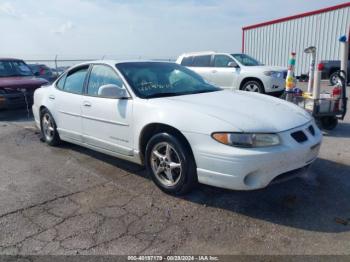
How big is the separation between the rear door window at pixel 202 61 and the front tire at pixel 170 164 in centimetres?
772

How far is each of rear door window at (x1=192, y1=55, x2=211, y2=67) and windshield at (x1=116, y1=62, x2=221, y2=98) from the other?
6.29 m

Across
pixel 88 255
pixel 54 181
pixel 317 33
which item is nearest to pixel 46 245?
pixel 88 255

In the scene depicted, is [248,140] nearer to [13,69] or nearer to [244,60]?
[244,60]

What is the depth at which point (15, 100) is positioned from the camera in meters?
8.69

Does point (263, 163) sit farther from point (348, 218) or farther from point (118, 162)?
point (118, 162)

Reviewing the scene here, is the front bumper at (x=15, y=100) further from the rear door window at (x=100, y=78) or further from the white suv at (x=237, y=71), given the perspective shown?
the white suv at (x=237, y=71)

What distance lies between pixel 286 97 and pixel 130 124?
3779 millimetres

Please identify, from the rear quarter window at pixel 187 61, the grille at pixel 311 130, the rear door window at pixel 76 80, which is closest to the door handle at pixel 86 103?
the rear door window at pixel 76 80

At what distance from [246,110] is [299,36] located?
64.2 feet

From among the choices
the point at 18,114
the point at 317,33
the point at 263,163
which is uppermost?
the point at 317,33

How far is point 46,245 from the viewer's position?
2805 millimetres

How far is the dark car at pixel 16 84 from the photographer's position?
8570mm

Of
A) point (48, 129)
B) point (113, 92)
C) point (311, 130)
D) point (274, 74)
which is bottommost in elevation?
point (48, 129)

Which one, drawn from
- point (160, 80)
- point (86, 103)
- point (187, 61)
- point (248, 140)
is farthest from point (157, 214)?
point (187, 61)
